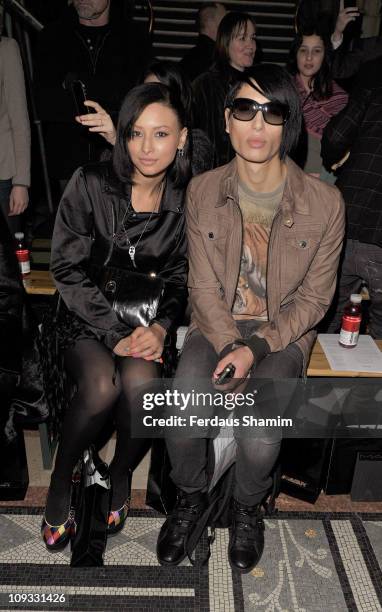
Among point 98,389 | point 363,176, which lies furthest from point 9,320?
point 363,176

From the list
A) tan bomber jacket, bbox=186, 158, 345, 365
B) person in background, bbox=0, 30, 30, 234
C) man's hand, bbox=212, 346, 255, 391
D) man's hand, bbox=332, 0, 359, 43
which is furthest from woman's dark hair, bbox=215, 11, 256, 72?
man's hand, bbox=212, 346, 255, 391

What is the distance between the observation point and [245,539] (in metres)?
2.50

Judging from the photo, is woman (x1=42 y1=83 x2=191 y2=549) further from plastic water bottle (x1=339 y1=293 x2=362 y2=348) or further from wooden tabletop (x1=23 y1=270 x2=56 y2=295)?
plastic water bottle (x1=339 y1=293 x2=362 y2=348)

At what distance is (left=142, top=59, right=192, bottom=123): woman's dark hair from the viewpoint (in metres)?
2.87

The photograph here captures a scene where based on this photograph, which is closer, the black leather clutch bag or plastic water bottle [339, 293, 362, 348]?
the black leather clutch bag

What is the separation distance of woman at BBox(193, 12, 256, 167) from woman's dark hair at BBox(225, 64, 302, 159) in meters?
1.37

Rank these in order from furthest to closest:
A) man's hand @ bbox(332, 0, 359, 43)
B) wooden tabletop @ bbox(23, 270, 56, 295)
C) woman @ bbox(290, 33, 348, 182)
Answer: man's hand @ bbox(332, 0, 359, 43)
woman @ bbox(290, 33, 348, 182)
wooden tabletop @ bbox(23, 270, 56, 295)

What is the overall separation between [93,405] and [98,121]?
5.40 feet

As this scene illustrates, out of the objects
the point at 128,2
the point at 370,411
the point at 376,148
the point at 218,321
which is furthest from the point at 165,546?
the point at 128,2

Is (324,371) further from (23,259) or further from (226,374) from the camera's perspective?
(23,259)

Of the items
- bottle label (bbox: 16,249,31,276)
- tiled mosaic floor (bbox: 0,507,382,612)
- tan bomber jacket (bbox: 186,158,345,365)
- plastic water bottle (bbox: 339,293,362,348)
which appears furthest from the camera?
bottle label (bbox: 16,249,31,276)

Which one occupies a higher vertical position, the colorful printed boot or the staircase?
the staircase

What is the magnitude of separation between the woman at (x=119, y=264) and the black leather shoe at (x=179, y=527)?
0.24 meters

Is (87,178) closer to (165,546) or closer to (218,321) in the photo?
(218,321)
